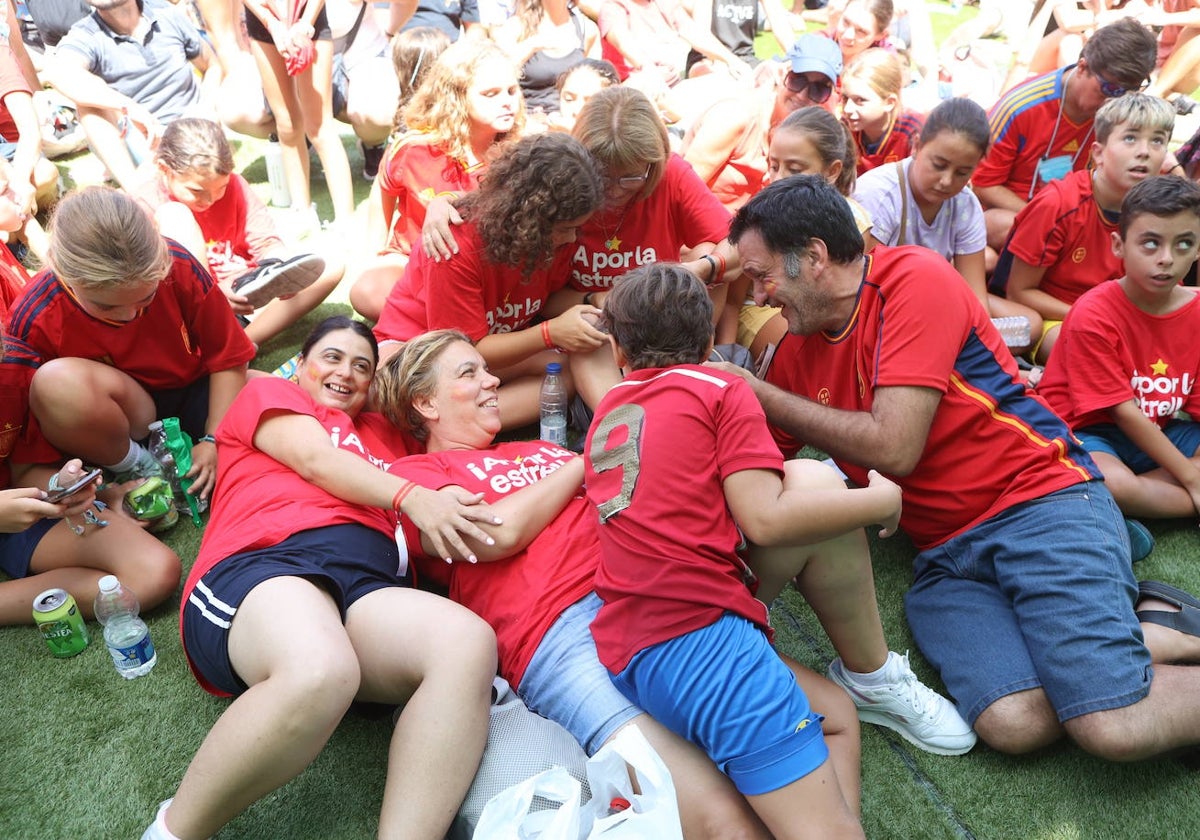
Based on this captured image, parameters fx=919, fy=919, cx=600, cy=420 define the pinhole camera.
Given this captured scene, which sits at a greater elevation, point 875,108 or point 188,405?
point 875,108

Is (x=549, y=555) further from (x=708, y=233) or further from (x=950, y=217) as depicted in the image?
(x=950, y=217)

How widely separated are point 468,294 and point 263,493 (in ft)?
3.67

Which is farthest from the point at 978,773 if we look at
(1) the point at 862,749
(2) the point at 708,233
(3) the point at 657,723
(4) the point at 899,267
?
(2) the point at 708,233

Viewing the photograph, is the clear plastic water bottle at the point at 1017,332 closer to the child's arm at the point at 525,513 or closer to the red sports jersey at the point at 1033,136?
the red sports jersey at the point at 1033,136

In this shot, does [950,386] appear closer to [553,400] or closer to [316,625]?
[553,400]

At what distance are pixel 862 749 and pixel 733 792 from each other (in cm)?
58

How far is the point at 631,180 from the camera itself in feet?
11.2

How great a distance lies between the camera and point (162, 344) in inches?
129

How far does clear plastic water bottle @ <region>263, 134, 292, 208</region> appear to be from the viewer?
5.67 meters

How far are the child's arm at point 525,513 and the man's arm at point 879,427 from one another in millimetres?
671

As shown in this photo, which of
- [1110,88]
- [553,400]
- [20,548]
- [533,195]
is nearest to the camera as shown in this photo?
[20,548]

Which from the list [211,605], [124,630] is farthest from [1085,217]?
[124,630]

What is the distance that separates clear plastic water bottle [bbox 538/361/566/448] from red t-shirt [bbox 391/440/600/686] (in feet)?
2.68

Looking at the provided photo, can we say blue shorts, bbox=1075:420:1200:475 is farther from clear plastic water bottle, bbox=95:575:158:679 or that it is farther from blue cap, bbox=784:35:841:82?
clear plastic water bottle, bbox=95:575:158:679
